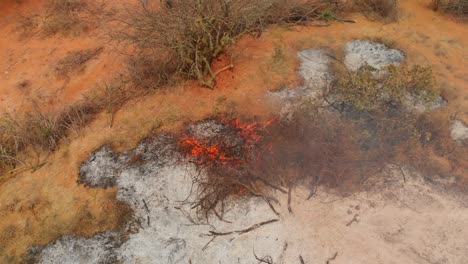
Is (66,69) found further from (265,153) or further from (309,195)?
(309,195)

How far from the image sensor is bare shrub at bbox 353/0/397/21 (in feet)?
22.6

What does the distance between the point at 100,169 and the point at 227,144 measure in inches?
63.8

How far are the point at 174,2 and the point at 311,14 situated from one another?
7.86 ft

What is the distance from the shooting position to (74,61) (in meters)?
6.55

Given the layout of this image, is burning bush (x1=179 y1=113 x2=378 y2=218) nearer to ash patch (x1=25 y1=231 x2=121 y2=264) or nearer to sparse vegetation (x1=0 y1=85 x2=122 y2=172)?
ash patch (x1=25 y1=231 x2=121 y2=264)

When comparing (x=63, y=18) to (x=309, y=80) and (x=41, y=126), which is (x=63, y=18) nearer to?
(x=41, y=126)

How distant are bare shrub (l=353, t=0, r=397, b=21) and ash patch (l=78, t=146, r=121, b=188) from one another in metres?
4.87

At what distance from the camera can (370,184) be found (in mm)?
4594

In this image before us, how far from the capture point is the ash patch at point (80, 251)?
432cm

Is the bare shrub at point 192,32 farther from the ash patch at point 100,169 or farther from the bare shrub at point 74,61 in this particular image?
the ash patch at point 100,169

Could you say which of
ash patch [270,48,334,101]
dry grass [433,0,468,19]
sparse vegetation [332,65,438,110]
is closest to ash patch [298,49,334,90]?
ash patch [270,48,334,101]

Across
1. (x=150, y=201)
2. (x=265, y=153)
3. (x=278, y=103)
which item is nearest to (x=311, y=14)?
(x=278, y=103)

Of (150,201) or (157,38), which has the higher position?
(157,38)

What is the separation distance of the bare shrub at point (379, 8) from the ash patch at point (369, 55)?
0.76m
